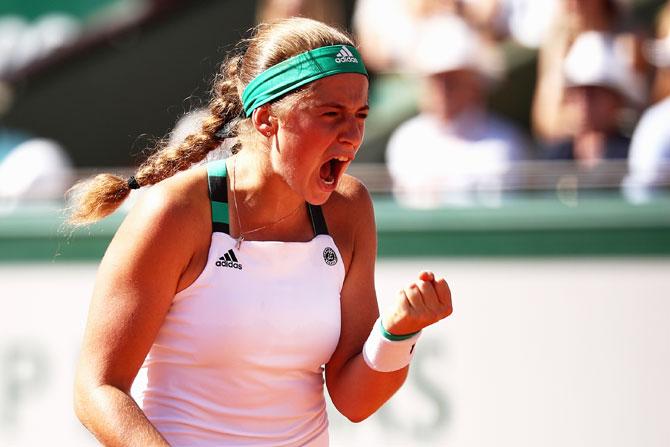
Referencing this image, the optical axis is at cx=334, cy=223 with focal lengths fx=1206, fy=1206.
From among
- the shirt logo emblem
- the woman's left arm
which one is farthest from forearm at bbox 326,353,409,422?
the shirt logo emblem

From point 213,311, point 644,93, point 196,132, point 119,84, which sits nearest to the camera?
point 213,311

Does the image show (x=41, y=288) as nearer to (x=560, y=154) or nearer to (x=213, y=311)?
(x=560, y=154)

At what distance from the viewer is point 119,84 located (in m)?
6.25

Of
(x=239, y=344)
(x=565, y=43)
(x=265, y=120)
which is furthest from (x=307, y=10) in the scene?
(x=239, y=344)

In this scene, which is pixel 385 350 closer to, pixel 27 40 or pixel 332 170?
pixel 332 170

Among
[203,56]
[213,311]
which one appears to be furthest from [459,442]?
[203,56]

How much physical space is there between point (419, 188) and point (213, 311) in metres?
2.22

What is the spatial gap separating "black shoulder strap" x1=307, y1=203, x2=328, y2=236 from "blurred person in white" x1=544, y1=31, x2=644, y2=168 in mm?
2113

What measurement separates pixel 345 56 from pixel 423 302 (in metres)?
0.54

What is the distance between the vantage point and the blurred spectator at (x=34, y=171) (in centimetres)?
501

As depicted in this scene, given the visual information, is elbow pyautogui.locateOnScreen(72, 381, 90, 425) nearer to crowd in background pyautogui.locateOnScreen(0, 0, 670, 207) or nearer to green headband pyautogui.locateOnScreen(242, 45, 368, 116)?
green headband pyautogui.locateOnScreen(242, 45, 368, 116)

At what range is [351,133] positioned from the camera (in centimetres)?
247

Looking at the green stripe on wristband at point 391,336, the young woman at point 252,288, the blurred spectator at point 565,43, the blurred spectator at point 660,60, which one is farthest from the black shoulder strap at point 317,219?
the blurred spectator at point 660,60

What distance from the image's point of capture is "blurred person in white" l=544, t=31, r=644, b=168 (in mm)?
4598
